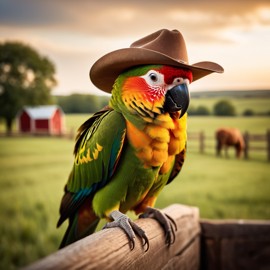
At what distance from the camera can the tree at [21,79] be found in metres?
3.57

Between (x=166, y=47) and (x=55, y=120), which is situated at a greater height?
(x=166, y=47)

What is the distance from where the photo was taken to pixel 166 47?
2.94ft

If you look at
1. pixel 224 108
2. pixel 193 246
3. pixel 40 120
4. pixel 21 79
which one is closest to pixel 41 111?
pixel 40 120

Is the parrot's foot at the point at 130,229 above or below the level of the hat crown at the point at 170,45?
below

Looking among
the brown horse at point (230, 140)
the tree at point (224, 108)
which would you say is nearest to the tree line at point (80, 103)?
the tree at point (224, 108)

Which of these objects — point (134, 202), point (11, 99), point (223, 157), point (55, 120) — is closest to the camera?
point (134, 202)

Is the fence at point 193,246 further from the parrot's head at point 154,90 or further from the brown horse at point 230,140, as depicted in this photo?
the brown horse at point 230,140

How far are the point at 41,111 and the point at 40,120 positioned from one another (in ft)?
0.34

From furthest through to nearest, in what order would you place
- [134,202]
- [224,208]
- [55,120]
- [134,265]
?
[55,120]
[224,208]
[134,202]
[134,265]

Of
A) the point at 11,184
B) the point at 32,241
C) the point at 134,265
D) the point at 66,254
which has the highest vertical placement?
the point at 66,254

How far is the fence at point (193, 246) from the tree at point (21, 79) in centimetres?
262

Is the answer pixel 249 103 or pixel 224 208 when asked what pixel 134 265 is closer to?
pixel 224 208

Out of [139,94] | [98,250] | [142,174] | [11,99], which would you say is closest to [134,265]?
[98,250]

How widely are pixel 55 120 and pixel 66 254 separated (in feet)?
11.7
